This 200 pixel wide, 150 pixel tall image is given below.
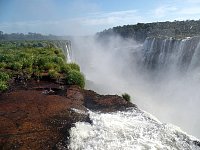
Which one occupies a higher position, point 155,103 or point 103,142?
point 103,142

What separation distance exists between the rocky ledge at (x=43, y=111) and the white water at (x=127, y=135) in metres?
0.66

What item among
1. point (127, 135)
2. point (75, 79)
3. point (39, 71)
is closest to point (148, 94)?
point (39, 71)

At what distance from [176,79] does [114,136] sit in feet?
146

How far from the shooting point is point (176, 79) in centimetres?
5828

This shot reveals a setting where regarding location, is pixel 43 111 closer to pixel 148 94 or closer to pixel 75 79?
pixel 75 79

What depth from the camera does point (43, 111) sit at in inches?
737

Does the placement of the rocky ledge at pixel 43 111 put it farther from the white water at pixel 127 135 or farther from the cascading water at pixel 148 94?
the cascading water at pixel 148 94

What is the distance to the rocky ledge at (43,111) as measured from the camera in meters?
15.0

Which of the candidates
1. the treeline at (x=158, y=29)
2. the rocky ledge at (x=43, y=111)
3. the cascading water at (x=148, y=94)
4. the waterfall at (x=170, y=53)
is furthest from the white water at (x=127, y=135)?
the treeline at (x=158, y=29)

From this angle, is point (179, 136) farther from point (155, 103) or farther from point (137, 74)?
point (137, 74)

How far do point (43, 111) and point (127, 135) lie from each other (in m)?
5.27

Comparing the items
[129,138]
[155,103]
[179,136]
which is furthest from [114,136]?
[155,103]

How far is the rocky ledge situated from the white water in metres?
0.66

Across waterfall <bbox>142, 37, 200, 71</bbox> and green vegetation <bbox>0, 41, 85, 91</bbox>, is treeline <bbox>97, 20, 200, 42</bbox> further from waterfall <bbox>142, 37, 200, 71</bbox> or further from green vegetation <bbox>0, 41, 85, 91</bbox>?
green vegetation <bbox>0, 41, 85, 91</bbox>
